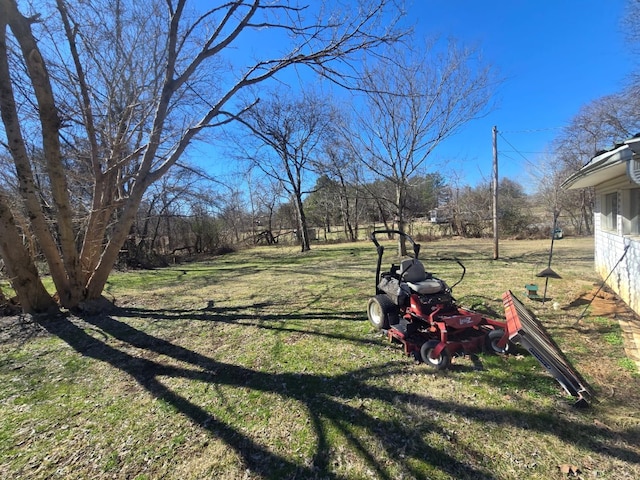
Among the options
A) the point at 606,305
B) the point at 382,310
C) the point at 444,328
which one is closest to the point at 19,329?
the point at 382,310

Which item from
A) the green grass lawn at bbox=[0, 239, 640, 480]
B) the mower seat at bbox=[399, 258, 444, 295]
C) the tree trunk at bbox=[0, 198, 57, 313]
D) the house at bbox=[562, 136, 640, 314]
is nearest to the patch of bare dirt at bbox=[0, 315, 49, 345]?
the green grass lawn at bbox=[0, 239, 640, 480]

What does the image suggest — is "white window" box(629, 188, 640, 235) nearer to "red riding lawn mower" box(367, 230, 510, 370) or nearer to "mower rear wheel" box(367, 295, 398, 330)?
"red riding lawn mower" box(367, 230, 510, 370)

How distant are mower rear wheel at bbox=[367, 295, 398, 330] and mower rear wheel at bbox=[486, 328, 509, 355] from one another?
3.52 ft

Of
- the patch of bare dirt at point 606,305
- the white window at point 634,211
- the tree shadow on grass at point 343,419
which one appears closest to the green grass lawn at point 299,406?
the tree shadow on grass at point 343,419

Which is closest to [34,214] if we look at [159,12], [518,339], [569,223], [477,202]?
[159,12]

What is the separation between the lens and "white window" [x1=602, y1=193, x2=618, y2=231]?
5828 mm

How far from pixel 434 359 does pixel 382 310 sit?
3.00 feet

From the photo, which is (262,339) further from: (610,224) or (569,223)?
(569,223)

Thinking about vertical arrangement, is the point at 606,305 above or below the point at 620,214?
below

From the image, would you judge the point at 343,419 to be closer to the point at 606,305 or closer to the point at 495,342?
the point at 495,342

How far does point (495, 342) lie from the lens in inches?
130

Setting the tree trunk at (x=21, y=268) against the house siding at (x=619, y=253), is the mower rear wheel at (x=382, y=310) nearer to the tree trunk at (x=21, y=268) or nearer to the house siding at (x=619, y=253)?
the house siding at (x=619, y=253)

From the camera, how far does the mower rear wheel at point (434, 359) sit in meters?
3.06

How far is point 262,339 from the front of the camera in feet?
14.0
